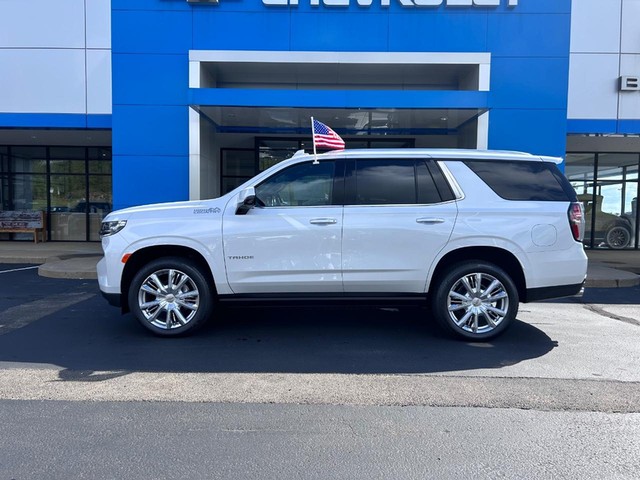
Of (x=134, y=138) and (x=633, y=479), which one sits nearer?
(x=633, y=479)

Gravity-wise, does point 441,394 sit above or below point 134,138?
below

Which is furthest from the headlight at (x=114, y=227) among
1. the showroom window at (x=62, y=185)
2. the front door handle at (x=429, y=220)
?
the showroom window at (x=62, y=185)

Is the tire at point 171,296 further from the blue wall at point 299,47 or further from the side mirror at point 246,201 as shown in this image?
the blue wall at point 299,47

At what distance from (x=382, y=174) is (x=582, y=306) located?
4.55 m

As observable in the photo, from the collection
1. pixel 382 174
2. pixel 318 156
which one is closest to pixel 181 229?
pixel 318 156

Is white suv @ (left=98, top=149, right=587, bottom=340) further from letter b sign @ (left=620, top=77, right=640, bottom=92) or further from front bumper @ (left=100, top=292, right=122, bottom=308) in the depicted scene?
letter b sign @ (left=620, top=77, right=640, bottom=92)

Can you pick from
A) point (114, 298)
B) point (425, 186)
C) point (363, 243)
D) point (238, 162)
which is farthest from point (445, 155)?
point (238, 162)

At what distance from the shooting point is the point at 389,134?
1501 centimetres

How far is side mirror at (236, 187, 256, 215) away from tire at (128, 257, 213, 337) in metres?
0.83

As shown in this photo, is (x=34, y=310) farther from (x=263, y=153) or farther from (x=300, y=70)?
(x=263, y=153)

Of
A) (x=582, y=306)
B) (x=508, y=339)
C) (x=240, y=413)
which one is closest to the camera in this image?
(x=240, y=413)

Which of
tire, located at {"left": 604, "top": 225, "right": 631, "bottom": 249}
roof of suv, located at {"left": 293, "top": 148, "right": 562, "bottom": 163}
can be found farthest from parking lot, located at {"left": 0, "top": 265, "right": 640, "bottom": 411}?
tire, located at {"left": 604, "top": 225, "right": 631, "bottom": 249}

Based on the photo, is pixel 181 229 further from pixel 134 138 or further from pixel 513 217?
pixel 134 138

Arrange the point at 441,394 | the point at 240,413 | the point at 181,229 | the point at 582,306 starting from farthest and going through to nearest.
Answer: the point at 582,306
the point at 181,229
the point at 441,394
the point at 240,413
